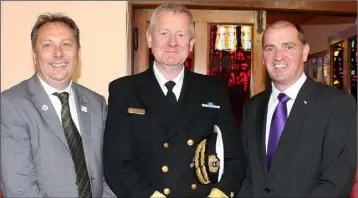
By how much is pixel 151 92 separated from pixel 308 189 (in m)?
0.95

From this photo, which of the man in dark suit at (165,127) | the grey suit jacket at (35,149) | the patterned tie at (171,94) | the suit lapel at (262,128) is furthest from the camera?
the suit lapel at (262,128)

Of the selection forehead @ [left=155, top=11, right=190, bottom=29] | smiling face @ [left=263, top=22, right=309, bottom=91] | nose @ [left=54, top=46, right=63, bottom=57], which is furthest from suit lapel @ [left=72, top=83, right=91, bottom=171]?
smiling face @ [left=263, top=22, right=309, bottom=91]

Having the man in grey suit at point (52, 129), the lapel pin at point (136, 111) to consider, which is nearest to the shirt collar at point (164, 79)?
the lapel pin at point (136, 111)

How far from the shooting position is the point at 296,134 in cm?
250

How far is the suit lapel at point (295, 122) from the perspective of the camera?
8.18 ft

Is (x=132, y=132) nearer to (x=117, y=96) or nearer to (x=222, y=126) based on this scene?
(x=117, y=96)

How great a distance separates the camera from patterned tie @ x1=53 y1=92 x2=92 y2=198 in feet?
7.92

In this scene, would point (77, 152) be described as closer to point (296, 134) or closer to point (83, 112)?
point (83, 112)

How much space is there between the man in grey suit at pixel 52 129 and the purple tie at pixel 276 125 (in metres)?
0.90

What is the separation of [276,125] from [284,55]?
39 centimetres

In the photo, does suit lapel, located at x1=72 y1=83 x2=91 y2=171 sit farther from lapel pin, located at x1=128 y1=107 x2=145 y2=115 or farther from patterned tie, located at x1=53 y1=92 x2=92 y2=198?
lapel pin, located at x1=128 y1=107 x2=145 y2=115

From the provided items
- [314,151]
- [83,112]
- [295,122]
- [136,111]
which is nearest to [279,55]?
[295,122]

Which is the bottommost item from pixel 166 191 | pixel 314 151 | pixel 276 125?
pixel 166 191

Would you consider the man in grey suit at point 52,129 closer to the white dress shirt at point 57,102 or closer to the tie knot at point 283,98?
the white dress shirt at point 57,102
